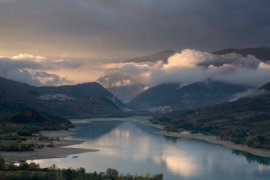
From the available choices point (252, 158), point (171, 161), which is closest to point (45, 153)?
point (171, 161)

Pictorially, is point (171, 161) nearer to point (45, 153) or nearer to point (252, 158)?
point (252, 158)

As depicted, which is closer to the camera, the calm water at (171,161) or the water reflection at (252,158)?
the calm water at (171,161)

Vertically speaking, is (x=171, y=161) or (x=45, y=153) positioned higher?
(x=45, y=153)

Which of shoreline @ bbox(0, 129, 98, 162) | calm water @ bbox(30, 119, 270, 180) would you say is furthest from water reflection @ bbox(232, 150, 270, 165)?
shoreline @ bbox(0, 129, 98, 162)

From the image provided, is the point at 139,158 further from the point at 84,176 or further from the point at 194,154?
the point at 84,176

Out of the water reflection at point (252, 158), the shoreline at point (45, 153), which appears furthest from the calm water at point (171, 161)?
the shoreline at point (45, 153)

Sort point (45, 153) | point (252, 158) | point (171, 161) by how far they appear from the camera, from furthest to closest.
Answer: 1. point (252, 158)
2. point (45, 153)
3. point (171, 161)

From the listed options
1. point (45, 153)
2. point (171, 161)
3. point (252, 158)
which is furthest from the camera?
point (252, 158)

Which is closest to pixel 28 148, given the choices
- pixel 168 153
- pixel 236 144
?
pixel 168 153

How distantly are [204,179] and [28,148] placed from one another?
157 ft

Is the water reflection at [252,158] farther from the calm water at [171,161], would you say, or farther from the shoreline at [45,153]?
the shoreline at [45,153]

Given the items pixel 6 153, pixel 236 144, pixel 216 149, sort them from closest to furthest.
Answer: pixel 6 153
pixel 216 149
pixel 236 144

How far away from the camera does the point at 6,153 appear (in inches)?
4574

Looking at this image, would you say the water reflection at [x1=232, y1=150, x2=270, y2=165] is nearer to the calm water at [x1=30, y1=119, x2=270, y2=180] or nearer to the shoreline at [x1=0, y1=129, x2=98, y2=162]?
the calm water at [x1=30, y1=119, x2=270, y2=180]
